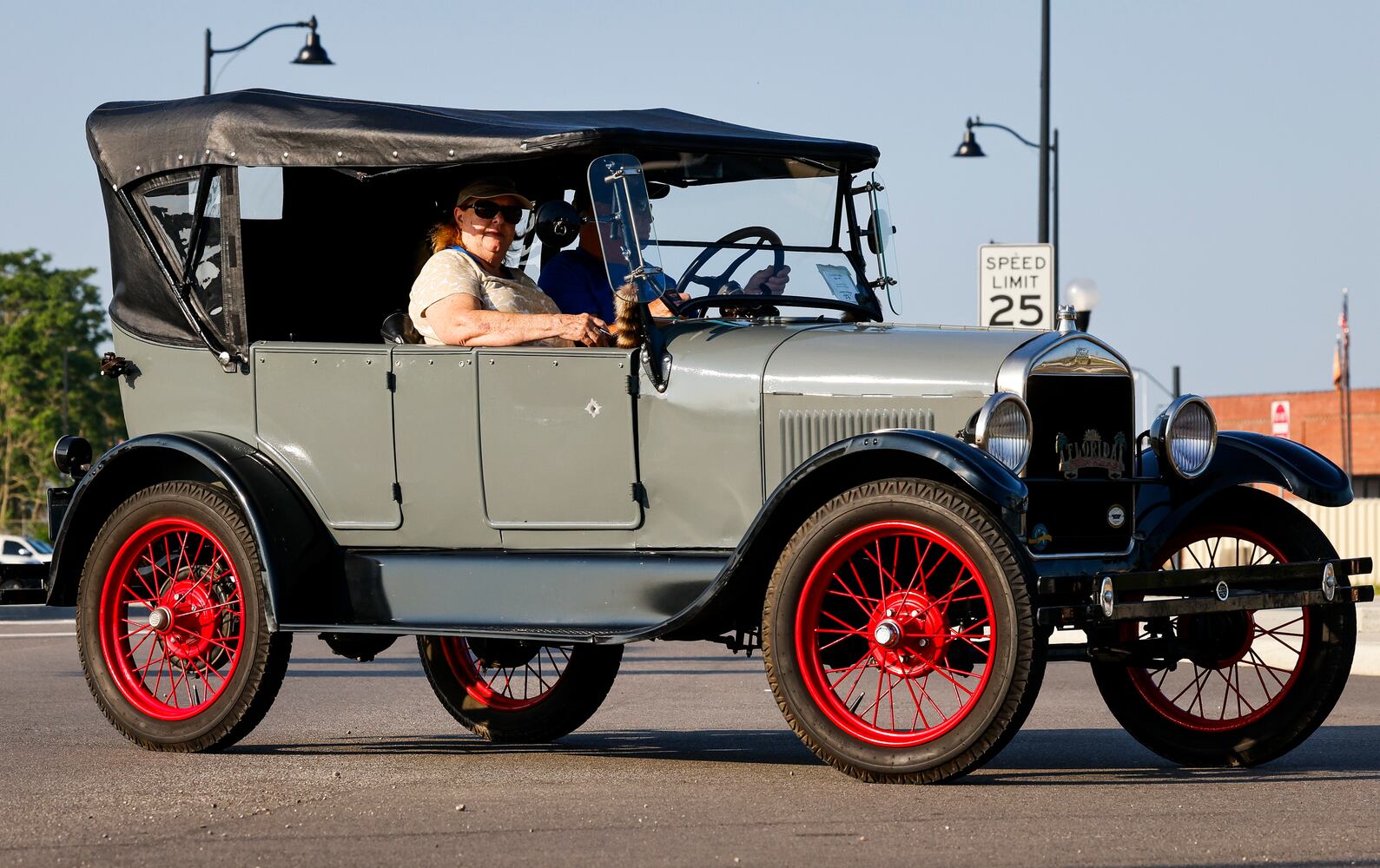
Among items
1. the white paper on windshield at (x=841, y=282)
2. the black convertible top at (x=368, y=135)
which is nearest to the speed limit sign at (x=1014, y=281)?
the black convertible top at (x=368, y=135)

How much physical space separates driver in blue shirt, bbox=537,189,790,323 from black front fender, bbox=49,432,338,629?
1.24 meters

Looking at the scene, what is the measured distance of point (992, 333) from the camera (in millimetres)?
6504

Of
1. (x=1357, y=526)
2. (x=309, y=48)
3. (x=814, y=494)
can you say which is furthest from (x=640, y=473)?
(x=1357, y=526)

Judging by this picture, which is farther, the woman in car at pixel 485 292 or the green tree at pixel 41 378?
the green tree at pixel 41 378

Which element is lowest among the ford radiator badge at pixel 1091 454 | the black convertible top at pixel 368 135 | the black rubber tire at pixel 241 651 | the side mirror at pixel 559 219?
the black rubber tire at pixel 241 651

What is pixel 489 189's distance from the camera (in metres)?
7.46

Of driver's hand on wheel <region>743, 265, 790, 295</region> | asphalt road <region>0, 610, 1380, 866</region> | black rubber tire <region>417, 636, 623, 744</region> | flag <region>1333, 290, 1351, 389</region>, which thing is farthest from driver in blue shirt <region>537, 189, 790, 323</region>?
flag <region>1333, 290, 1351, 389</region>

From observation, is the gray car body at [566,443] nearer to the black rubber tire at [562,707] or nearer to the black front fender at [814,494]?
the black front fender at [814,494]

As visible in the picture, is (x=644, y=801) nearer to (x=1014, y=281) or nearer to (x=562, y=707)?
(x=562, y=707)

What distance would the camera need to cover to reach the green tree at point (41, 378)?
217 feet

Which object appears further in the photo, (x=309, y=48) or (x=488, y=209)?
(x=309, y=48)

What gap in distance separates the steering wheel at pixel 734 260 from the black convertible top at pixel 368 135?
1.02 feet

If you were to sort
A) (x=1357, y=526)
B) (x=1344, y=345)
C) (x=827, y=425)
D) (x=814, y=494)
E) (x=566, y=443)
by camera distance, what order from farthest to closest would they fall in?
(x=1344, y=345), (x=1357, y=526), (x=566, y=443), (x=827, y=425), (x=814, y=494)

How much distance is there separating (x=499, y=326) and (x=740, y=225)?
42.0 inches
